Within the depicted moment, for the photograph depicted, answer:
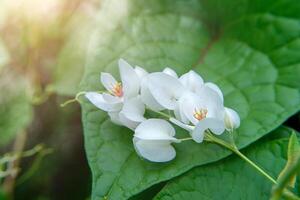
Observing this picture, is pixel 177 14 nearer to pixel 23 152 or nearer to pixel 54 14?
pixel 54 14

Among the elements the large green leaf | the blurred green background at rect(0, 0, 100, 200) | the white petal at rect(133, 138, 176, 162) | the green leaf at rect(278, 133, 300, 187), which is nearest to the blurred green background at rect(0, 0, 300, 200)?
the blurred green background at rect(0, 0, 100, 200)

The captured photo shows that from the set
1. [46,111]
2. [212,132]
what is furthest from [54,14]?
[212,132]

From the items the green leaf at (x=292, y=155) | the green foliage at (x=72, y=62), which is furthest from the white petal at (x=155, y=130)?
the green foliage at (x=72, y=62)

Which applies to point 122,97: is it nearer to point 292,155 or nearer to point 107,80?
point 107,80

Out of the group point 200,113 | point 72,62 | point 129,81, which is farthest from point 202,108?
point 72,62

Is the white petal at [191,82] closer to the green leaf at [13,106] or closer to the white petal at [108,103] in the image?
the white petal at [108,103]

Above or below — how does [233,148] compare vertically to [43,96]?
above
